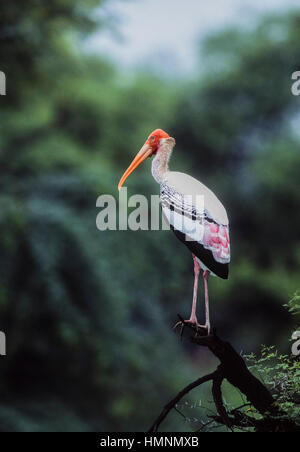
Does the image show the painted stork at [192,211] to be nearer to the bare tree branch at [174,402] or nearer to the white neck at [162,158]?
the white neck at [162,158]

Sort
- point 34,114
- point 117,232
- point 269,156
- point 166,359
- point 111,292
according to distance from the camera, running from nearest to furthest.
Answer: point 111,292 < point 117,232 < point 166,359 < point 34,114 < point 269,156

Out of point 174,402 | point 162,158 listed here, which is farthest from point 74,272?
point 162,158

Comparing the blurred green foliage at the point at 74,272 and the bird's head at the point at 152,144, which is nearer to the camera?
the bird's head at the point at 152,144

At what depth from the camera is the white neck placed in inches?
76.9

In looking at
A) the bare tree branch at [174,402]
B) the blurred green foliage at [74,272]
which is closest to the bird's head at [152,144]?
the bare tree branch at [174,402]

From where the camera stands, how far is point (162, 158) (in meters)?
1.96

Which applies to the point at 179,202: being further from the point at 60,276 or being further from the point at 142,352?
the point at 142,352

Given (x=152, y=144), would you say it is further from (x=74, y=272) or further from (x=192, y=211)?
(x=74, y=272)

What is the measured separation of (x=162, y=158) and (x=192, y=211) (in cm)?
16

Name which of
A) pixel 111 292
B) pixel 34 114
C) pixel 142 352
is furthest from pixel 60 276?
pixel 34 114

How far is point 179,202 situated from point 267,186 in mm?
13530

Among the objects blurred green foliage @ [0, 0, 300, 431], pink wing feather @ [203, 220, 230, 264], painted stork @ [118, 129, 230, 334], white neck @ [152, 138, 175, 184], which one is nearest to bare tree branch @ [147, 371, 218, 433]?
painted stork @ [118, 129, 230, 334]

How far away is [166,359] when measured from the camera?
355 inches

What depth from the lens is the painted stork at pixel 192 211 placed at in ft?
6.40
